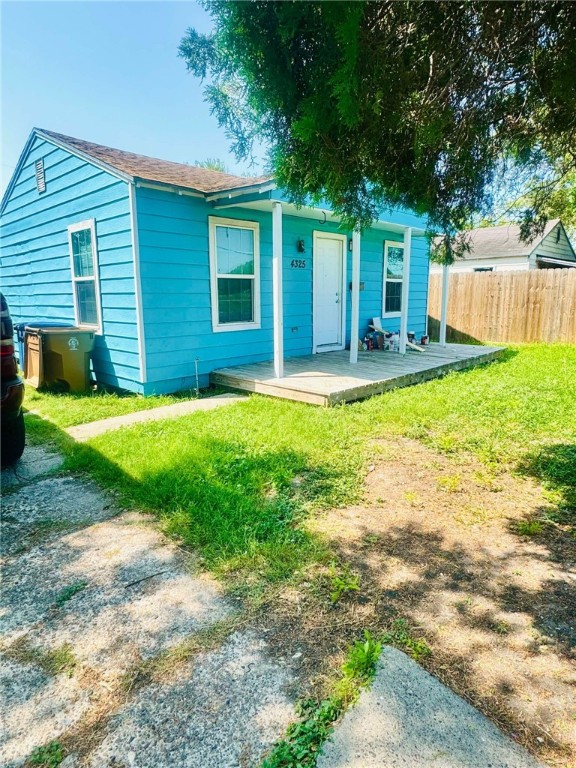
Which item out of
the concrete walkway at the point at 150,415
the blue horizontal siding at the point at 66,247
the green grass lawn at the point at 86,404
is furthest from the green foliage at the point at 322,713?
the blue horizontal siding at the point at 66,247

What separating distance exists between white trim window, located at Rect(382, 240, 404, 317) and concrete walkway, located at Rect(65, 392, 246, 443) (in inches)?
211

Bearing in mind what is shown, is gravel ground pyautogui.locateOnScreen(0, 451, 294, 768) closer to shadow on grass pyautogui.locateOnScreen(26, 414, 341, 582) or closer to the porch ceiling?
shadow on grass pyautogui.locateOnScreen(26, 414, 341, 582)

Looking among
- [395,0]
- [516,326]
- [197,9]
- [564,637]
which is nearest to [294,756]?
[564,637]

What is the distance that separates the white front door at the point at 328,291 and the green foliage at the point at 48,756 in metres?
7.74

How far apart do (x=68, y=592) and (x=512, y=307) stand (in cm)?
1278

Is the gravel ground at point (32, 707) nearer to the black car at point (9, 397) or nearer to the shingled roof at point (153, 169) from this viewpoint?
the black car at point (9, 397)

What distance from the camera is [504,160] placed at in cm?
275

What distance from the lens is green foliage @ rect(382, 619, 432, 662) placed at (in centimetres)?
181

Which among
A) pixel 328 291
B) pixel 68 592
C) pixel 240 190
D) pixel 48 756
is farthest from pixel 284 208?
pixel 48 756

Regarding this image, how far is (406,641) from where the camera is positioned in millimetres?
1876

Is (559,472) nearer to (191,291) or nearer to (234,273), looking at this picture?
(191,291)

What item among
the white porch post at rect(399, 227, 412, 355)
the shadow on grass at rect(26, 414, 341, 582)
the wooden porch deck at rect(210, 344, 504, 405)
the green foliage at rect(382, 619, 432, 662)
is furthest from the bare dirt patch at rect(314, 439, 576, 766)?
the white porch post at rect(399, 227, 412, 355)

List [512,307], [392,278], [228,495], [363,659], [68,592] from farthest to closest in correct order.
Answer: [512,307], [392,278], [228,495], [68,592], [363,659]

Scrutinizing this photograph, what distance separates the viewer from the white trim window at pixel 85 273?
6.81 meters
